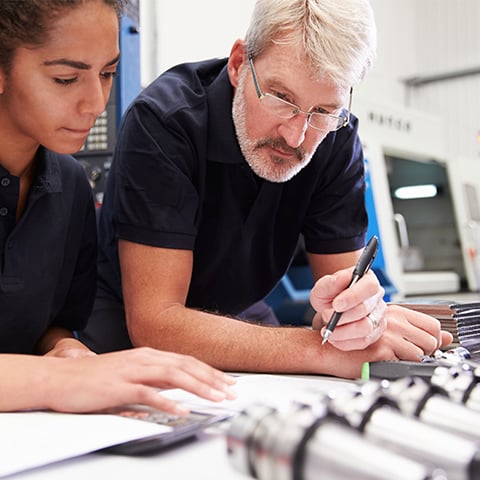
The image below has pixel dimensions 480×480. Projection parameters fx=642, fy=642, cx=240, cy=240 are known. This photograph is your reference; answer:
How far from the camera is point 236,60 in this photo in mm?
1319

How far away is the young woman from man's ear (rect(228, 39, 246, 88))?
1.04 ft

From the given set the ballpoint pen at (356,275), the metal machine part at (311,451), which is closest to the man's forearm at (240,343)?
A: the ballpoint pen at (356,275)

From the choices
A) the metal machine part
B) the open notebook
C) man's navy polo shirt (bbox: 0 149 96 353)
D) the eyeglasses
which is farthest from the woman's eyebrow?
the metal machine part

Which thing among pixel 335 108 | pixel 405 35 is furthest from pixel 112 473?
pixel 405 35

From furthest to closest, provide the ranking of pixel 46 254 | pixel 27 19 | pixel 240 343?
pixel 46 254
pixel 240 343
pixel 27 19

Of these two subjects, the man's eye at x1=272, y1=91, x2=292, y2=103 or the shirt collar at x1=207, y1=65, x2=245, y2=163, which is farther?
the shirt collar at x1=207, y1=65, x2=245, y2=163

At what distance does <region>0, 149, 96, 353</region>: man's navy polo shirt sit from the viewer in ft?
3.59

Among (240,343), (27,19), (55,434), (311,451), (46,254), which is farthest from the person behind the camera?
(46,254)

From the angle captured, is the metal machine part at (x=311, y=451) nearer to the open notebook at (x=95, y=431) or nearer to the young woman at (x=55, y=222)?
the open notebook at (x=95, y=431)

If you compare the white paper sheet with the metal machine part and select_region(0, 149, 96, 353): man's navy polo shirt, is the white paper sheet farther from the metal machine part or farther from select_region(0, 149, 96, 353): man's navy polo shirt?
select_region(0, 149, 96, 353): man's navy polo shirt

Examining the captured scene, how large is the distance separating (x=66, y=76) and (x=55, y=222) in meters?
0.33

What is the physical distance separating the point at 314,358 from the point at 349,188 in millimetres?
549

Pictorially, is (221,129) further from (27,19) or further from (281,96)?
(27,19)

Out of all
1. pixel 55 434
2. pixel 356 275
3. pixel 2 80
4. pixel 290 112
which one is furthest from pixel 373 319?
pixel 2 80
